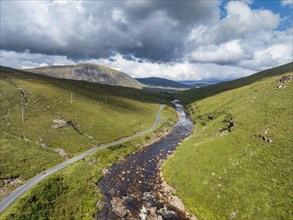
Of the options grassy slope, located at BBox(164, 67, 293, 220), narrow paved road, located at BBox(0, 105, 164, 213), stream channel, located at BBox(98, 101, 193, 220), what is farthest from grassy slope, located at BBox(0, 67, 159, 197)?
grassy slope, located at BBox(164, 67, 293, 220)

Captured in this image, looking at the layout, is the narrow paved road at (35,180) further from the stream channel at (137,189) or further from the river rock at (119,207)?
the river rock at (119,207)

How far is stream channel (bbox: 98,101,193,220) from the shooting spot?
3622 centimetres

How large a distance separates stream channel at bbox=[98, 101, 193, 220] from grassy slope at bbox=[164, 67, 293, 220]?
11.9ft

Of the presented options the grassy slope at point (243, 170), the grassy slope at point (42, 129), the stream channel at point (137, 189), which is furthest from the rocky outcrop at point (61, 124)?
the grassy slope at point (243, 170)

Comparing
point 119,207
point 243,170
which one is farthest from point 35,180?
point 243,170

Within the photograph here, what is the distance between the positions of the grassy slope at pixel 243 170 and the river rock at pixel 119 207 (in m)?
10.7

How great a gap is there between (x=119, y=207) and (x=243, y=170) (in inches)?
919

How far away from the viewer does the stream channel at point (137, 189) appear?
3622 cm

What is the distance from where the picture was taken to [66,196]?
42281mm

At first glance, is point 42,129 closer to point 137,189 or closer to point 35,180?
point 35,180

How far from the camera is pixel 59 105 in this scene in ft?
322

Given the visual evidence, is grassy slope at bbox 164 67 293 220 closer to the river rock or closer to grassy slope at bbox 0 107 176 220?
the river rock

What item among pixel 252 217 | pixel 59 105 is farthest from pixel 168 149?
pixel 59 105

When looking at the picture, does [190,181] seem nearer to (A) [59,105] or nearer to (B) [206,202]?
(B) [206,202]
